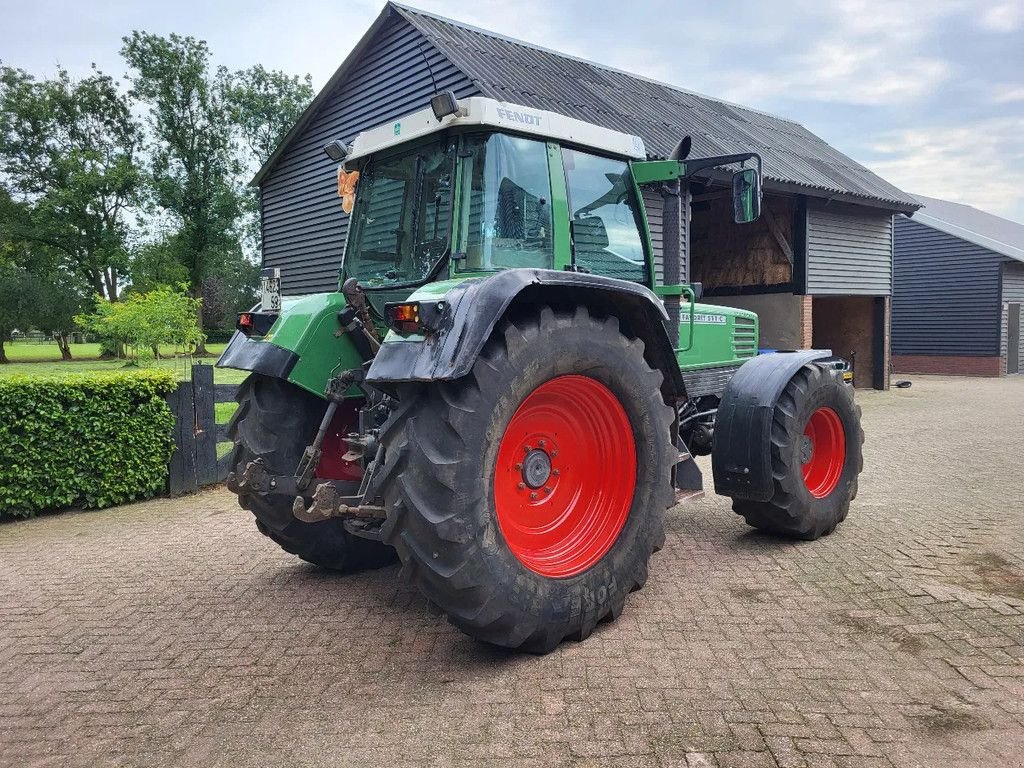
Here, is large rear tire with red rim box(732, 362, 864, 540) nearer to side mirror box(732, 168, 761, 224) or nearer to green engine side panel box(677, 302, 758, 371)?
green engine side panel box(677, 302, 758, 371)

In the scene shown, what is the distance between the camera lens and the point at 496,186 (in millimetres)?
3498

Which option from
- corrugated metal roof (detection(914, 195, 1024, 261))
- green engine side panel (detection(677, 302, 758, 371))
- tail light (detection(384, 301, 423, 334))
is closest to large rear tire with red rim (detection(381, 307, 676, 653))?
tail light (detection(384, 301, 423, 334))

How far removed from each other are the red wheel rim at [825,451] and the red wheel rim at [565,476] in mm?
2128

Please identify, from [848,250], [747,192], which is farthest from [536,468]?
[848,250]

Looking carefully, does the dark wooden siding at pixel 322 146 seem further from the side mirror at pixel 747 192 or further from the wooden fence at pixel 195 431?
the side mirror at pixel 747 192

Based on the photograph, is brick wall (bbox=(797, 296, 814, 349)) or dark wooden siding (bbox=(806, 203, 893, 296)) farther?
dark wooden siding (bbox=(806, 203, 893, 296))

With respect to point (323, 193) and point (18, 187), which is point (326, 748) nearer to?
point (323, 193)

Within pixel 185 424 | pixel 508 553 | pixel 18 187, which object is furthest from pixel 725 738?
pixel 18 187

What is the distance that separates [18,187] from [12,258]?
3700 millimetres

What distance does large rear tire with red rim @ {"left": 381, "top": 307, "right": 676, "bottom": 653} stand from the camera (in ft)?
9.30

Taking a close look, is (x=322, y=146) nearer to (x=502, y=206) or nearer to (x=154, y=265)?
Result: (x=502, y=206)

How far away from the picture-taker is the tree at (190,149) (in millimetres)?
32406

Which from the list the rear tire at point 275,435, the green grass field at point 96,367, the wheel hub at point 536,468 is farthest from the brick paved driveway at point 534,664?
the green grass field at point 96,367

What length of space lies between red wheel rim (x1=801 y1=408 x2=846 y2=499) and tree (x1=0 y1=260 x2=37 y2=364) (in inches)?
1509
